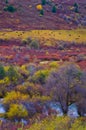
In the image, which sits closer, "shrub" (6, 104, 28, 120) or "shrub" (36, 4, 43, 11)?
"shrub" (6, 104, 28, 120)

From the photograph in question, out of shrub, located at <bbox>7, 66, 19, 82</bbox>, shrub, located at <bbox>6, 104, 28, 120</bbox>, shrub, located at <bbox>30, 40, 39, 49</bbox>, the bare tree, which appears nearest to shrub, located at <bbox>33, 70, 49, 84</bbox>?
shrub, located at <bbox>7, 66, 19, 82</bbox>

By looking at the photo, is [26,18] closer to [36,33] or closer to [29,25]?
[29,25]

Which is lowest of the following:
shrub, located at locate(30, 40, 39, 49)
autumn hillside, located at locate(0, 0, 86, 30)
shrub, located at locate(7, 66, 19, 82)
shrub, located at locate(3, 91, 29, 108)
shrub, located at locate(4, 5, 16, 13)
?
autumn hillside, located at locate(0, 0, 86, 30)

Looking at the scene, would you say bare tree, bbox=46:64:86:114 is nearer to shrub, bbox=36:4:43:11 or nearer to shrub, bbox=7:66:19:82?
shrub, bbox=7:66:19:82

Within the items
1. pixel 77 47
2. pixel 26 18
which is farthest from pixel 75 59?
pixel 26 18

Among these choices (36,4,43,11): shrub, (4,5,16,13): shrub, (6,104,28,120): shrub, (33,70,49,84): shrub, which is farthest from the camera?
(36,4,43,11): shrub

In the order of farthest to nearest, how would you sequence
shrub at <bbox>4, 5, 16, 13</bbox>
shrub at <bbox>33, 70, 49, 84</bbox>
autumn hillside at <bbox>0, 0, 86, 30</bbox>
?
1. shrub at <bbox>4, 5, 16, 13</bbox>
2. autumn hillside at <bbox>0, 0, 86, 30</bbox>
3. shrub at <bbox>33, 70, 49, 84</bbox>

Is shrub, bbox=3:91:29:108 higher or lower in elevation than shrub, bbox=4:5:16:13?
higher

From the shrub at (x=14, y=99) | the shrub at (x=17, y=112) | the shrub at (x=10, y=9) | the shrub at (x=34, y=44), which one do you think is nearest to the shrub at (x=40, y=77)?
the shrub at (x=14, y=99)
